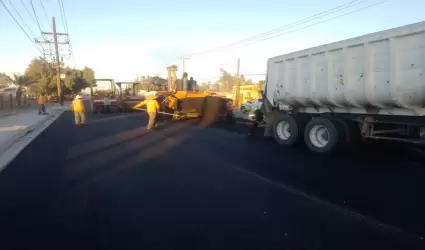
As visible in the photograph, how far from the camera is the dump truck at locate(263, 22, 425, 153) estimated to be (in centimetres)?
766

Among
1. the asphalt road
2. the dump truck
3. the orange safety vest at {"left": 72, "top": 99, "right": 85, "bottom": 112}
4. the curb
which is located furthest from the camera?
the orange safety vest at {"left": 72, "top": 99, "right": 85, "bottom": 112}

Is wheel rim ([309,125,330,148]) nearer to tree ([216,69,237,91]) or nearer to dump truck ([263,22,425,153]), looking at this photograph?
dump truck ([263,22,425,153])

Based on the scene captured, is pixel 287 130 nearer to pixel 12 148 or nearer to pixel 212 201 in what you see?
pixel 212 201

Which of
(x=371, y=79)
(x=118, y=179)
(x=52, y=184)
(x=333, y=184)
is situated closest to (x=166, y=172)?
(x=118, y=179)

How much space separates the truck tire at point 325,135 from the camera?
364 inches

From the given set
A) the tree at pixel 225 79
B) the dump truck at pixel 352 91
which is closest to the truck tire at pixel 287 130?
the dump truck at pixel 352 91

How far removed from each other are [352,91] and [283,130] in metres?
3.00

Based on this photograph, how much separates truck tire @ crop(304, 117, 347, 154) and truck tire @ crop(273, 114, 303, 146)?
479 millimetres

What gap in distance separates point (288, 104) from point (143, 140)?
473cm

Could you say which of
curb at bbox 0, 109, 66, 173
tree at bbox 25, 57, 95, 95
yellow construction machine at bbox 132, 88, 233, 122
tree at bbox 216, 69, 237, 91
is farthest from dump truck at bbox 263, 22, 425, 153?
tree at bbox 216, 69, 237, 91

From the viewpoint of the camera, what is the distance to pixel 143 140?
40.7 ft

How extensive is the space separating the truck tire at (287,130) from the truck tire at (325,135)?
48 centimetres

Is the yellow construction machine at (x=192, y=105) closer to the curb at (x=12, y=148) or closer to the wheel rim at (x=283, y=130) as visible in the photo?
the curb at (x=12, y=148)

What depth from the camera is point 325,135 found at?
987 cm
